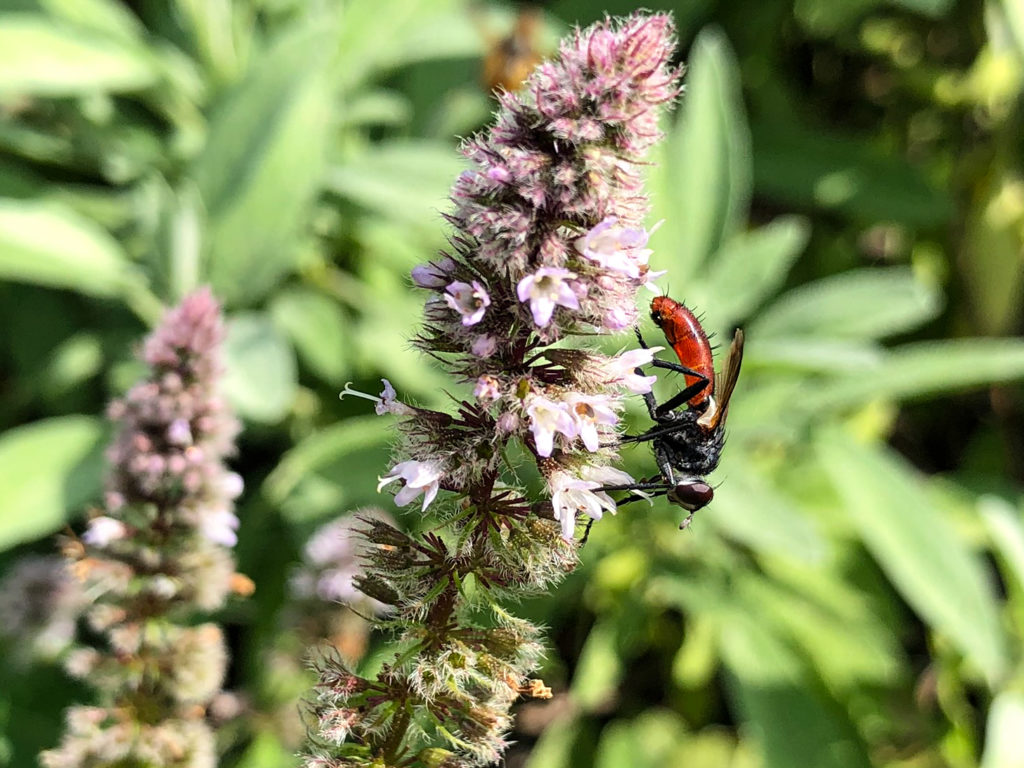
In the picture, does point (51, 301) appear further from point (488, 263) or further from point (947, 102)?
point (947, 102)

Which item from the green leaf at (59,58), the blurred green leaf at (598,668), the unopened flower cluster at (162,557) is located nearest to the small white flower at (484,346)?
the unopened flower cluster at (162,557)

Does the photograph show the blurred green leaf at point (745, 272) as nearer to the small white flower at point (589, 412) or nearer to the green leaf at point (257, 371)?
the green leaf at point (257, 371)

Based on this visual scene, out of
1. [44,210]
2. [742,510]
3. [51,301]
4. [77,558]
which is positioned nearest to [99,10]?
[44,210]

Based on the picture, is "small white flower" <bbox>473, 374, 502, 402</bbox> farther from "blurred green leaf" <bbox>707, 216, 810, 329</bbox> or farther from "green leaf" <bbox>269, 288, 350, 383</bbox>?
"green leaf" <bbox>269, 288, 350, 383</bbox>

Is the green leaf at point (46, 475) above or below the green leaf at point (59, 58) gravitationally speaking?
below

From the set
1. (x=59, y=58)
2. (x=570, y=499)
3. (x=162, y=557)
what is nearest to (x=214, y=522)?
(x=162, y=557)

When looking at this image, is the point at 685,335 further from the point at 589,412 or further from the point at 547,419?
the point at 547,419
